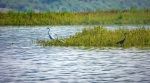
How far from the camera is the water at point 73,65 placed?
623 inches

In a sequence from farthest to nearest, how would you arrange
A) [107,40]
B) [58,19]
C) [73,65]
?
[58,19], [107,40], [73,65]

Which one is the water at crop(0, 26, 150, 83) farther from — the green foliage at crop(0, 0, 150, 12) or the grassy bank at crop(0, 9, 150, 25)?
the green foliage at crop(0, 0, 150, 12)

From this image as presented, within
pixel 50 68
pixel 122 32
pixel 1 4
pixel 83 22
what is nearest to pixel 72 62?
pixel 50 68

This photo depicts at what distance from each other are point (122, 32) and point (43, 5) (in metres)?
73.0

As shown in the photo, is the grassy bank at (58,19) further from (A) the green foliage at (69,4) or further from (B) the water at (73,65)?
(A) the green foliage at (69,4)

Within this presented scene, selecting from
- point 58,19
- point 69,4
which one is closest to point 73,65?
point 58,19

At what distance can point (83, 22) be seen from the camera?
4694 cm

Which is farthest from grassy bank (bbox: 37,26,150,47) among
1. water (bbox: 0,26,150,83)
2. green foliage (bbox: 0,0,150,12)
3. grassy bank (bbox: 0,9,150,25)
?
green foliage (bbox: 0,0,150,12)

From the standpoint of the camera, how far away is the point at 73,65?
62.0 feet

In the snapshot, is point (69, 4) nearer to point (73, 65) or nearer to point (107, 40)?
point (107, 40)

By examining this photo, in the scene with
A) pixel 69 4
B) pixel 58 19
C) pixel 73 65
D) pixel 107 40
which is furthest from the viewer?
pixel 69 4

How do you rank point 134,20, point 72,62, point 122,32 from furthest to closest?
point 134,20 → point 122,32 → point 72,62

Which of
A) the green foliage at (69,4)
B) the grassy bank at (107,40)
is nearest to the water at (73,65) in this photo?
the grassy bank at (107,40)

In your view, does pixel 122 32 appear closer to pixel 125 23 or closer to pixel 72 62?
pixel 72 62
